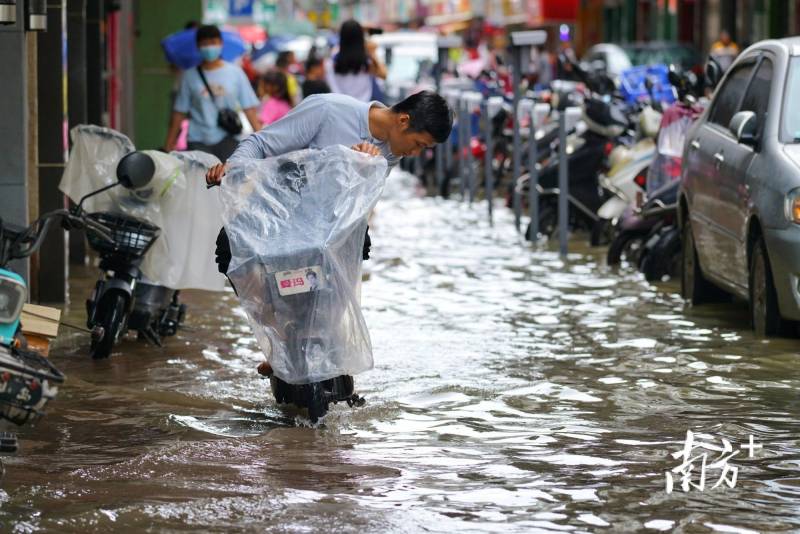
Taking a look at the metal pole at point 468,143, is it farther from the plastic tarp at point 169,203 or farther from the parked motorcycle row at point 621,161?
the plastic tarp at point 169,203

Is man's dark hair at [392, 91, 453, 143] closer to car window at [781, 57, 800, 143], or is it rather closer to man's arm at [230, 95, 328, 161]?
man's arm at [230, 95, 328, 161]

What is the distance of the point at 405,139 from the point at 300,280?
29.2 inches

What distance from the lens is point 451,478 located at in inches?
273

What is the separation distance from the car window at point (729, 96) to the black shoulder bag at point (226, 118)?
3.65 metres

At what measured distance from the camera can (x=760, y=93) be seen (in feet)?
36.6

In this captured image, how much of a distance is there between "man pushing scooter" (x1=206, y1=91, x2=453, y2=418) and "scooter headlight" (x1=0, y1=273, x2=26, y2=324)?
1706 millimetres

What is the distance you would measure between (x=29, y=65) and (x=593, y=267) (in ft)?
17.4

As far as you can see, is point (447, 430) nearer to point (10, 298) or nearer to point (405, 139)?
point (405, 139)

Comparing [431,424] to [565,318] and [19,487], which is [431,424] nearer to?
[19,487]

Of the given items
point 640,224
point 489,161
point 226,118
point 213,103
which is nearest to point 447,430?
point 226,118

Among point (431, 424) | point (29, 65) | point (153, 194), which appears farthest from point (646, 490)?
point (29, 65)

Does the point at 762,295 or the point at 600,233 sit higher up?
the point at 762,295

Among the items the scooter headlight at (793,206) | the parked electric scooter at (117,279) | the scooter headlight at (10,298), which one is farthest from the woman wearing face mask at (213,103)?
the scooter headlight at (10,298)

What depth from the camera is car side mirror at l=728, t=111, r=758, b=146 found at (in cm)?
1058
